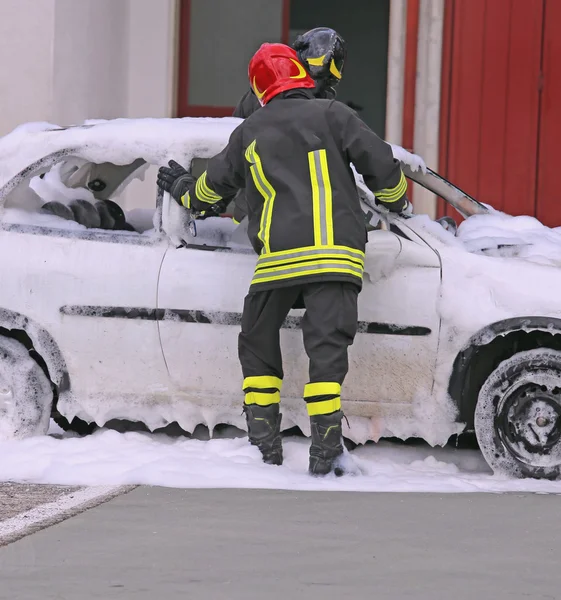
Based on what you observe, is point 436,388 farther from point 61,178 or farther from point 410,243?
point 61,178

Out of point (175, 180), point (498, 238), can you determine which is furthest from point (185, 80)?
point (498, 238)

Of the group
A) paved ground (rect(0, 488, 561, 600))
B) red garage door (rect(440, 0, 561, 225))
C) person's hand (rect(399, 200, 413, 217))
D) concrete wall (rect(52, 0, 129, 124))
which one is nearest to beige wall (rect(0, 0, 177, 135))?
concrete wall (rect(52, 0, 129, 124))

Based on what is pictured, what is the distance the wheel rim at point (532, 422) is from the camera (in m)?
5.18

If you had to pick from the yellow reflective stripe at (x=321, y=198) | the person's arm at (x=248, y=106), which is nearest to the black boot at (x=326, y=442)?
the yellow reflective stripe at (x=321, y=198)

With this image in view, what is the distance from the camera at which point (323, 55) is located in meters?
5.59

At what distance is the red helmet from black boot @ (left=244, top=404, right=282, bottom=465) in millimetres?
1247

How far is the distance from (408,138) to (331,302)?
17.4 feet

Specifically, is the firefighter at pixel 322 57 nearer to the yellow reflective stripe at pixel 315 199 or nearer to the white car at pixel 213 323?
the white car at pixel 213 323

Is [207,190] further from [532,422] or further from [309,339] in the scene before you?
[532,422]

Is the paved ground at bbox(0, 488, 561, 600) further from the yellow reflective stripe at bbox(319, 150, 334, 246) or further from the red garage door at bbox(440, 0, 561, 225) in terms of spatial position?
the red garage door at bbox(440, 0, 561, 225)

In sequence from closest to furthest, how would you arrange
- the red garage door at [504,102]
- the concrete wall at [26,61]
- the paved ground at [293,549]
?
the paved ground at [293,549] < the concrete wall at [26,61] < the red garage door at [504,102]

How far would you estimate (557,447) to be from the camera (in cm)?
519

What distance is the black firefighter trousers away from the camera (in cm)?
496

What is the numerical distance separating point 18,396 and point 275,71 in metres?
1.77
